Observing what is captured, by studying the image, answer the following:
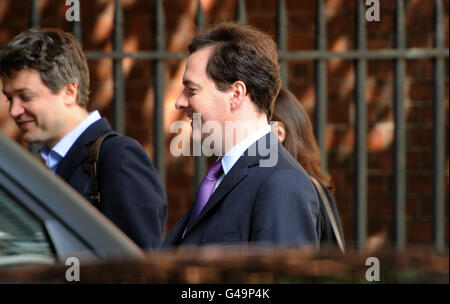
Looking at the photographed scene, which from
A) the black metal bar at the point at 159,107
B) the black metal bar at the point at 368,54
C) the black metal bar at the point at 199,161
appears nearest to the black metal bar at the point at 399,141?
the black metal bar at the point at 368,54

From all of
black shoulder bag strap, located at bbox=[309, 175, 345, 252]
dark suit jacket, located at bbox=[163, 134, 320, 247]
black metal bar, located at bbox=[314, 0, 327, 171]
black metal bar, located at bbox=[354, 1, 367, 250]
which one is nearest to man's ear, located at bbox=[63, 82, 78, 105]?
dark suit jacket, located at bbox=[163, 134, 320, 247]

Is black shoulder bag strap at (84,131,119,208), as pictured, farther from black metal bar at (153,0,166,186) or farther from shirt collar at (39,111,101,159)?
black metal bar at (153,0,166,186)

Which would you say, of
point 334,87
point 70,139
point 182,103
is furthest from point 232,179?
point 334,87

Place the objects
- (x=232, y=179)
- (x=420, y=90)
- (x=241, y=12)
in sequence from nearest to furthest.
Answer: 1. (x=232, y=179)
2. (x=241, y=12)
3. (x=420, y=90)

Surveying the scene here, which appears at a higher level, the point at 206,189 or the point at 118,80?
the point at 118,80

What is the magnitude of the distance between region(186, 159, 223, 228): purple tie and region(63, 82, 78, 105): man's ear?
0.66 metres

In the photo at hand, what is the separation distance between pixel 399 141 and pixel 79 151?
235 centimetres

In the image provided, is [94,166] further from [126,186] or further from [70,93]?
[70,93]

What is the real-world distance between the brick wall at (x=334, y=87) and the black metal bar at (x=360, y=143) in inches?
15.2

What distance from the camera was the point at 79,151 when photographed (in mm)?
2875

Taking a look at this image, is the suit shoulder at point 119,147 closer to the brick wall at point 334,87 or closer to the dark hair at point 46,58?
the dark hair at point 46,58
